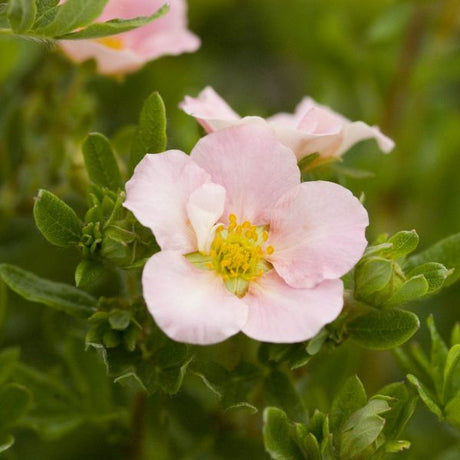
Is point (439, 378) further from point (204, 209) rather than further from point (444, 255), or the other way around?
point (204, 209)

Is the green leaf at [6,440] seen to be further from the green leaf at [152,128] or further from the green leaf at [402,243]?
the green leaf at [402,243]

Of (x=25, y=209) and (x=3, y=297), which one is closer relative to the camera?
(x=3, y=297)

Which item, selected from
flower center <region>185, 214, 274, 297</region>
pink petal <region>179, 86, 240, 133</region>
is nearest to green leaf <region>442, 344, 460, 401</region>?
flower center <region>185, 214, 274, 297</region>

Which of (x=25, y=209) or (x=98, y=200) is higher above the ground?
(x=98, y=200)

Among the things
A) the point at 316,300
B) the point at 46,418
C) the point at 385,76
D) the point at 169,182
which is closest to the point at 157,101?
the point at 169,182

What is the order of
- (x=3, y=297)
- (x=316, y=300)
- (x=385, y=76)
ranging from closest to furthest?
(x=316, y=300) → (x=3, y=297) → (x=385, y=76)

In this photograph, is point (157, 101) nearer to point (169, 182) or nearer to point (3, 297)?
point (169, 182)
